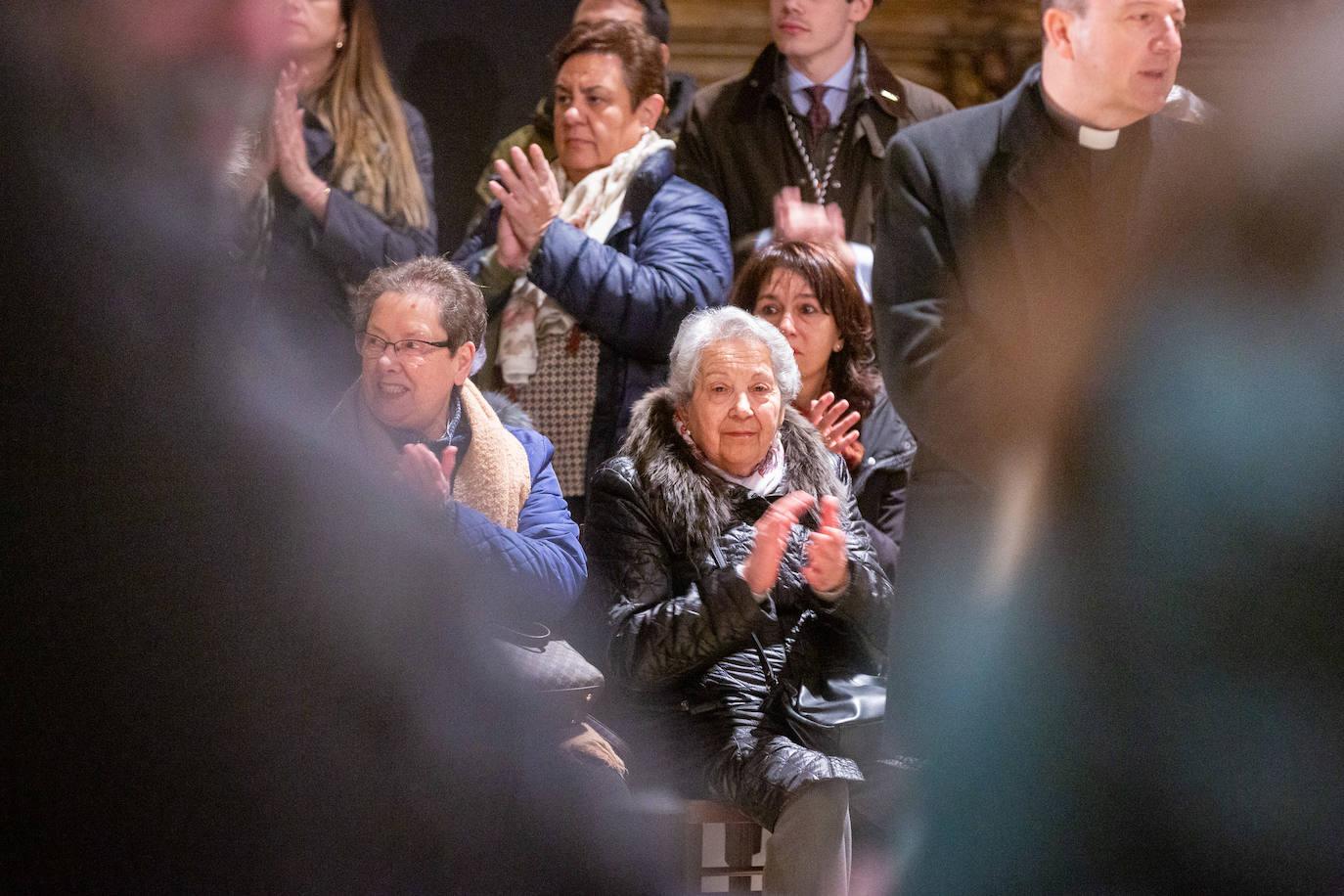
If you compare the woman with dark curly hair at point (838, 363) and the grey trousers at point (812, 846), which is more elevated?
the woman with dark curly hair at point (838, 363)

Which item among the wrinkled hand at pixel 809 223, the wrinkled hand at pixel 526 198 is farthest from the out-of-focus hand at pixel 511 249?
the wrinkled hand at pixel 809 223

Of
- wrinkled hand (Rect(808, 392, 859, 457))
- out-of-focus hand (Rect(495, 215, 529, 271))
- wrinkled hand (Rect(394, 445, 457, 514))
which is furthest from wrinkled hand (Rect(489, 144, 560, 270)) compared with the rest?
wrinkled hand (Rect(808, 392, 859, 457))

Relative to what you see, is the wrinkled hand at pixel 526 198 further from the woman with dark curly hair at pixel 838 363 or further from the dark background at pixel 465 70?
the woman with dark curly hair at pixel 838 363

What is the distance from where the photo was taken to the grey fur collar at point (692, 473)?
1924mm

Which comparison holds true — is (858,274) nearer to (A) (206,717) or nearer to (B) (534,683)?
(B) (534,683)

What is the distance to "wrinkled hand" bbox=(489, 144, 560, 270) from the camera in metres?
1.95

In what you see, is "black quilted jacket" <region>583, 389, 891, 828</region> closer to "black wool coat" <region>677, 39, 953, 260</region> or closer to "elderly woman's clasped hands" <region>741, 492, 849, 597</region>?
"elderly woman's clasped hands" <region>741, 492, 849, 597</region>

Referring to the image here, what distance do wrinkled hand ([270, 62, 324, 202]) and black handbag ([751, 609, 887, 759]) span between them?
881mm

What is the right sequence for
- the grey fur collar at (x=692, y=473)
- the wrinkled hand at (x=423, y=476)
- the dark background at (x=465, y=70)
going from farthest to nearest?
the dark background at (x=465, y=70), the grey fur collar at (x=692, y=473), the wrinkled hand at (x=423, y=476)

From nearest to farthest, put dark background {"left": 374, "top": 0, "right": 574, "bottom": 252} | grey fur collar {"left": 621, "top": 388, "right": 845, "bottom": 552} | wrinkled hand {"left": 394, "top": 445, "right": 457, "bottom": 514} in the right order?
wrinkled hand {"left": 394, "top": 445, "right": 457, "bottom": 514}, grey fur collar {"left": 621, "top": 388, "right": 845, "bottom": 552}, dark background {"left": 374, "top": 0, "right": 574, "bottom": 252}

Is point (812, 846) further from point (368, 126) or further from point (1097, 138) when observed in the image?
point (368, 126)

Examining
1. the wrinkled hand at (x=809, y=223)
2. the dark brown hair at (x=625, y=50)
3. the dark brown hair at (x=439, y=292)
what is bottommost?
the dark brown hair at (x=439, y=292)

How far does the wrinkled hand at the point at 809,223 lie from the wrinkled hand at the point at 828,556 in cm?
39

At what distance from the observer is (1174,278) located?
1825 millimetres
